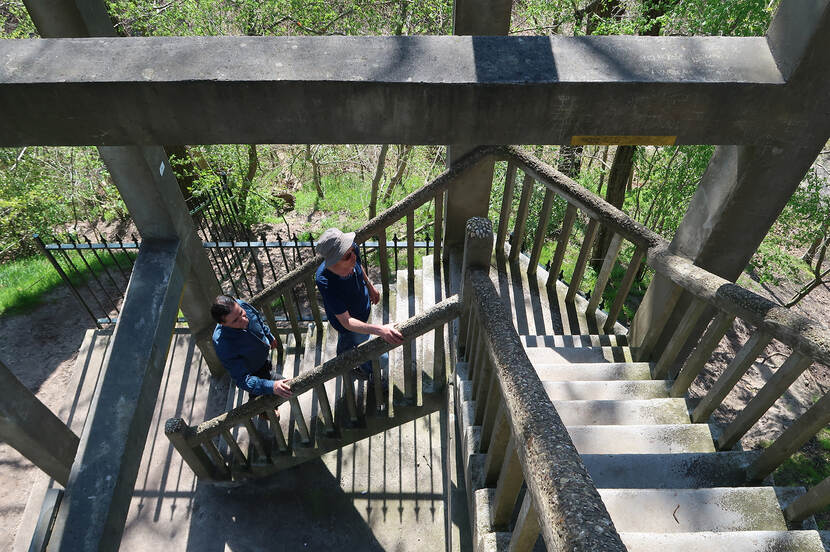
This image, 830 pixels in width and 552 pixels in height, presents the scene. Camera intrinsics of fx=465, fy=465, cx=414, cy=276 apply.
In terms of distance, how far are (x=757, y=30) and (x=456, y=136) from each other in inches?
218

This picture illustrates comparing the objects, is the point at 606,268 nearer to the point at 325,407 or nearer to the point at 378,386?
the point at 378,386

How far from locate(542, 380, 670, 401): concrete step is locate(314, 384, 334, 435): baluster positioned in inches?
72.0

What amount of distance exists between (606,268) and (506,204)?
1231mm

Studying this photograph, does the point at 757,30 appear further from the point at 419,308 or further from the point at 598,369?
the point at 419,308

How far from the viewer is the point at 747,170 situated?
3.42 metres

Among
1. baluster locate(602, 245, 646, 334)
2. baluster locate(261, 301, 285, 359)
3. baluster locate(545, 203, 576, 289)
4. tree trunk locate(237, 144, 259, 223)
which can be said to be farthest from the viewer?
tree trunk locate(237, 144, 259, 223)

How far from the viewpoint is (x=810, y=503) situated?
244cm

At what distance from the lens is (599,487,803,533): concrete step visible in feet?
8.25

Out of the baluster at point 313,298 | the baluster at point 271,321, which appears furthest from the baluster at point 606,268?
the baluster at point 271,321

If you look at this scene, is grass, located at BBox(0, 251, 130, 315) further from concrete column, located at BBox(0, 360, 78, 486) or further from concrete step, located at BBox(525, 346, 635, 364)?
concrete step, located at BBox(525, 346, 635, 364)

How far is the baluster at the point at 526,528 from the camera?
1.70m

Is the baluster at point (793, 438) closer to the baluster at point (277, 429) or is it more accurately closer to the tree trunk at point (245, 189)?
the baluster at point (277, 429)

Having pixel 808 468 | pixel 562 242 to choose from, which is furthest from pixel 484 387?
pixel 808 468

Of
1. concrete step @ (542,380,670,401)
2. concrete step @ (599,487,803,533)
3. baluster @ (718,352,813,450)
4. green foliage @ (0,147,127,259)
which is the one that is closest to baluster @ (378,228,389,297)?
concrete step @ (542,380,670,401)
